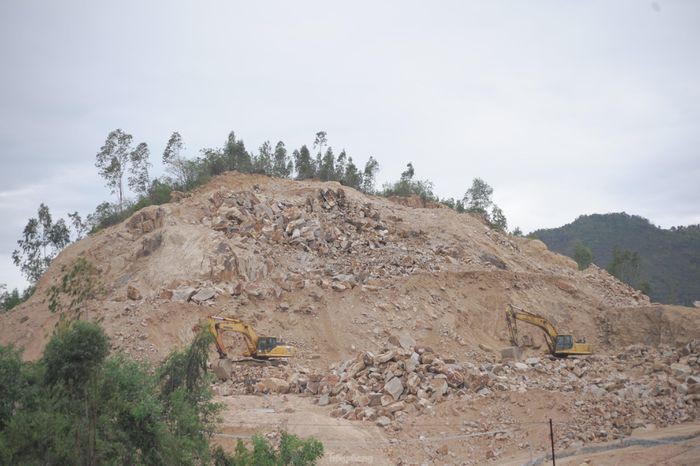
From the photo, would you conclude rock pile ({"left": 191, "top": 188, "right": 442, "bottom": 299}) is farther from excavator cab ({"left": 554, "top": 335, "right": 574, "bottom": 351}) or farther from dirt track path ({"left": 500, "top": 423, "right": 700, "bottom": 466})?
dirt track path ({"left": 500, "top": 423, "right": 700, "bottom": 466})

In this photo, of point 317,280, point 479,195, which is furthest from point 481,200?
point 317,280

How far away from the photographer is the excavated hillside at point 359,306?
54.1ft

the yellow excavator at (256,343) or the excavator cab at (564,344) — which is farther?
the excavator cab at (564,344)

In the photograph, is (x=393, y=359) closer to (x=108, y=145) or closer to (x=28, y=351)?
(x=28, y=351)

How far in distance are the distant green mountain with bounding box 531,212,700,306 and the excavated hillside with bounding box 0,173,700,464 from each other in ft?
88.1

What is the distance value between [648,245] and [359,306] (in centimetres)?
6196

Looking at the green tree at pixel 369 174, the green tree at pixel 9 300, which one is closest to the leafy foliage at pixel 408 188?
the green tree at pixel 369 174

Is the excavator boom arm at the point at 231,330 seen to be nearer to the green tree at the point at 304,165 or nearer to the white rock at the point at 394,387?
the white rock at the point at 394,387

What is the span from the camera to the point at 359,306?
25.9m

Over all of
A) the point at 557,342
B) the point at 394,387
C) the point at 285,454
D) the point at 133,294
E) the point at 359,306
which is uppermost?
the point at 133,294

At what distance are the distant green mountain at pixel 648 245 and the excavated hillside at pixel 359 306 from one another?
26.9 m

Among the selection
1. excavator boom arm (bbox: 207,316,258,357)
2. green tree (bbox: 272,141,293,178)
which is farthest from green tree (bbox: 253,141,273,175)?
excavator boom arm (bbox: 207,316,258,357)

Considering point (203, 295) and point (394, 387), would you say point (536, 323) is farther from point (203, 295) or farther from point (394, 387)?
point (203, 295)

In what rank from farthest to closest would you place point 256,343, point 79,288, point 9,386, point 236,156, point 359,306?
point 236,156, point 359,306, point 79,288, point 256,343, point 9,386
